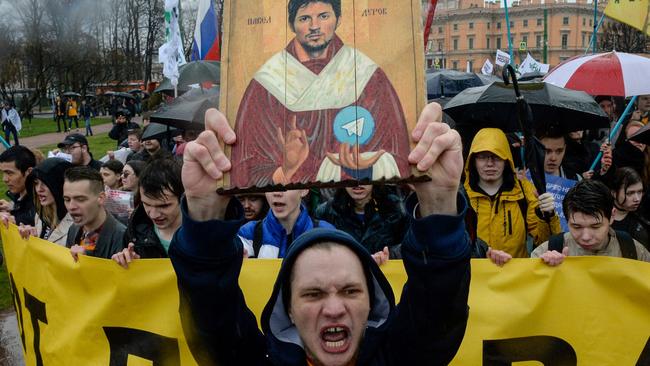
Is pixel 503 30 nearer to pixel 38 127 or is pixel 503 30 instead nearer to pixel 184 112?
pixel 38 127

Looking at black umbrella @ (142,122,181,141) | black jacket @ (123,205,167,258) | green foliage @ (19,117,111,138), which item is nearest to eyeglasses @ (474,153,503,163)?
black jacket @ (123,205,167,258)

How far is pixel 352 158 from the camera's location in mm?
1717

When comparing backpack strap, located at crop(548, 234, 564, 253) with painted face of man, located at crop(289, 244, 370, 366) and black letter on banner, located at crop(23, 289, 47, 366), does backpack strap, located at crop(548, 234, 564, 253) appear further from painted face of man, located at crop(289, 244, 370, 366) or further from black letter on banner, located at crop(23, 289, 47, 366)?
black letter on banner, located at crop(23, 289, 47, 366)

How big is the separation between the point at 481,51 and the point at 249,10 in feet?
356

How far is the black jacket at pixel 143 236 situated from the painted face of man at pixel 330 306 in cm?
174

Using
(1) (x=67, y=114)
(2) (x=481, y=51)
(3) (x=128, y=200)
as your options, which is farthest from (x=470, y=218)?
(2) (x=481, y=51)

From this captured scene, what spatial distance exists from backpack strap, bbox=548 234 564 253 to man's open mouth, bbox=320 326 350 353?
185 cm

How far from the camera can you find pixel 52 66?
3769 cm

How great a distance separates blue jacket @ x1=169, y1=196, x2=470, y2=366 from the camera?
1.84 meters

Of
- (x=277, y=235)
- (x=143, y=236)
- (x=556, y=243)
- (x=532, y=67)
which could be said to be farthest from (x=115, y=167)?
(x=532, y=67)

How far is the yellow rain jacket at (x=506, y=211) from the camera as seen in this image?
153 inches

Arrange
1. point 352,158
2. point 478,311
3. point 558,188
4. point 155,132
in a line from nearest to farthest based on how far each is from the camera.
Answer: point 352,158 → point 478,311 → point 558,188 → point 155,132

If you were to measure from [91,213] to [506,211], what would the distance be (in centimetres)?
248

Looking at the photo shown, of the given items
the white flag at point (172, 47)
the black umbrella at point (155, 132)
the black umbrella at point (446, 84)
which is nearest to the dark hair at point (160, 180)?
the black umbrella at point (155, 132)
